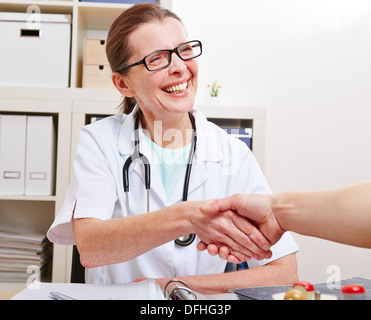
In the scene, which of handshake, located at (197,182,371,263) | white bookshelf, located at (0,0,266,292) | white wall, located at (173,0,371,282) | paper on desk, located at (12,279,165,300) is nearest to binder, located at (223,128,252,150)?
white bookshelf, located at (0,0,266,292)

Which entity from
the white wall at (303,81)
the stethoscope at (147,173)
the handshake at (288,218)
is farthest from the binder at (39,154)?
the handshake at (288,218)

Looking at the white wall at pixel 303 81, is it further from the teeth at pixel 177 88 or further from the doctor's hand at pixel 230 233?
the doctor's hand at pixel 230 233

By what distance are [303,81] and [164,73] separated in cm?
141

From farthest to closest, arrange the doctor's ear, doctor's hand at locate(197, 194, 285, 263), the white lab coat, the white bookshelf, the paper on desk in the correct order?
the white bookshelf → the doctor's ear → the white lab coat → doctor's hand at locate(197, 194, 285, 263) → the paper on desk

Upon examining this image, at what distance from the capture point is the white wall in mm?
2422

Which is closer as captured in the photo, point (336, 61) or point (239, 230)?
point (239, 230)

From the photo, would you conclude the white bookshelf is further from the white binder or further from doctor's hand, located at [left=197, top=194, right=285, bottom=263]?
doctor's hand, located at [left=197, top=194, right=285, bottom=263]

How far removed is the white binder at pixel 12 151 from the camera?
1.95 metres

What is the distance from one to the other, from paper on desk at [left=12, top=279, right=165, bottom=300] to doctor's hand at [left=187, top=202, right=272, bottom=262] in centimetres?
19

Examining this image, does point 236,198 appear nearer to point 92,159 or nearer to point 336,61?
point 92,159
